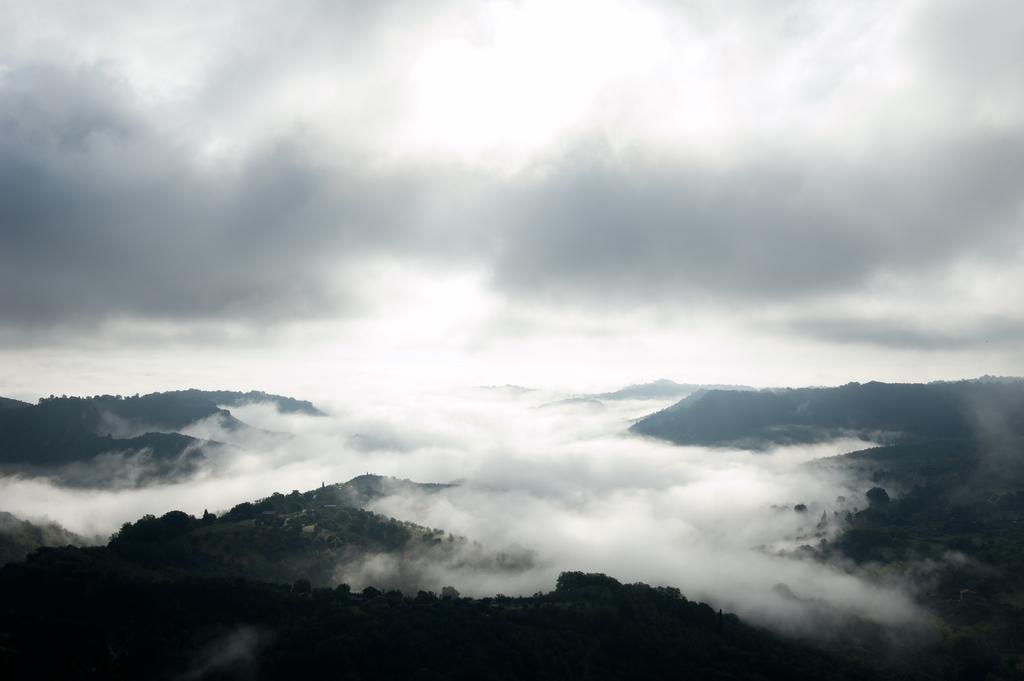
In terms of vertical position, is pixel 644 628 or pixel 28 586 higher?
pixel 28 586

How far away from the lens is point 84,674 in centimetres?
→ 8150

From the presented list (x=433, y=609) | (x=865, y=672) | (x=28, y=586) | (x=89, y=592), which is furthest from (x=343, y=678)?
(x=865, y=672)

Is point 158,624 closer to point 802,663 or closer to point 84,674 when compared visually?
point 84,674

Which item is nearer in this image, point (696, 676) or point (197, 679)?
point (197, 679)

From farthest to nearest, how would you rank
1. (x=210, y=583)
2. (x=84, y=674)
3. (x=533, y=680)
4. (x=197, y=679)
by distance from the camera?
(x=210, y=583)
(x=533, y=680)
(x=197, y=679)
(x=84, y=674)

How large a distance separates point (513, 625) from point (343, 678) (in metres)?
49.9

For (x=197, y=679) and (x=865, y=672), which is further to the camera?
(x=865, y=672)

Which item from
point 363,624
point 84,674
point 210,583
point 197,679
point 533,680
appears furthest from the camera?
point 210,583

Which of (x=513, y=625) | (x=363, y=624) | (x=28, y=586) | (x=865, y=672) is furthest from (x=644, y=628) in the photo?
(x=28, y=586)

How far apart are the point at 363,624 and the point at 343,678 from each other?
2273 cm

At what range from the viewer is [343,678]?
466 feet

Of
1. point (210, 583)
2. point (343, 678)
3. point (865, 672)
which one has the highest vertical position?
point (210, 583)

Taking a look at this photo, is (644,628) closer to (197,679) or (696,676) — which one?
(696,676)

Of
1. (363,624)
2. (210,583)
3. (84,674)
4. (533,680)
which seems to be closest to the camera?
(84,674)
